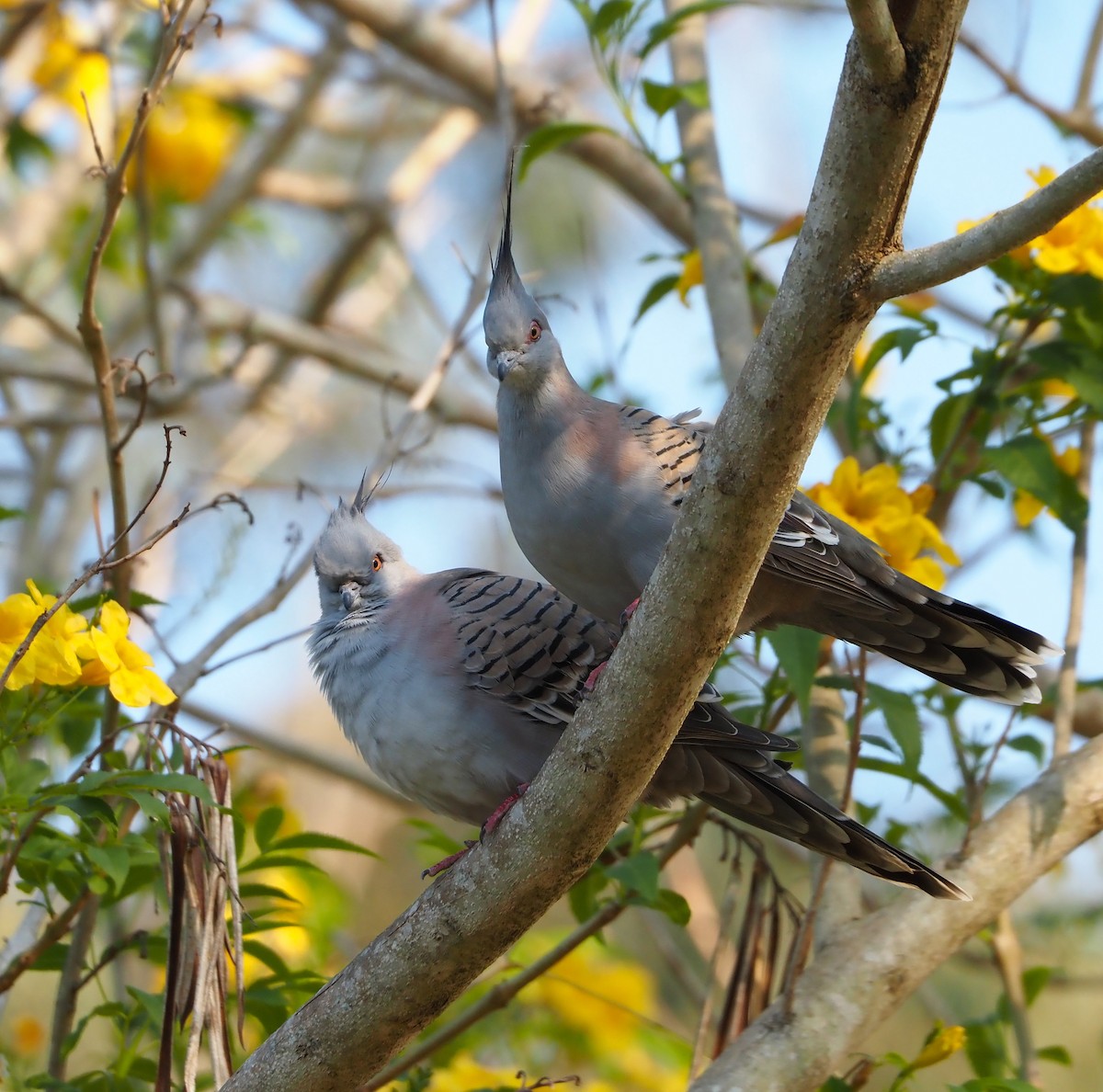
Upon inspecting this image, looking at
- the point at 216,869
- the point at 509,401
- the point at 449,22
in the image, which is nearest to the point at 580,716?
the point at 216,869

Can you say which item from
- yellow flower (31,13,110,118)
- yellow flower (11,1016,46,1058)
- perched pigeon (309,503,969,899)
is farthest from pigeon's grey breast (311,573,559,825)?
yellow flower (31,13,110,118)

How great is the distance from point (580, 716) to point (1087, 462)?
1.82 metres

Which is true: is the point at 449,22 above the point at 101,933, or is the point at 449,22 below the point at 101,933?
above

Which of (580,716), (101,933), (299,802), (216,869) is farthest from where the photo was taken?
(299,802)

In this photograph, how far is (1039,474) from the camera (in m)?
2.83

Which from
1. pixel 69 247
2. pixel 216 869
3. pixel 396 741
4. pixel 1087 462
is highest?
pixel 69 247

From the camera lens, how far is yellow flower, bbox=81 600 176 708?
2301 millimetres

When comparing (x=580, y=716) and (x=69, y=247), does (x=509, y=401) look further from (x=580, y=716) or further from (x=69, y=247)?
(x=69, y=247)

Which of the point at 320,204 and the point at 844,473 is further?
the point at 320,204

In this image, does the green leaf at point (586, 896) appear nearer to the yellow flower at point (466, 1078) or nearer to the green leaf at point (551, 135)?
the yellow flower at point (466, 1078)

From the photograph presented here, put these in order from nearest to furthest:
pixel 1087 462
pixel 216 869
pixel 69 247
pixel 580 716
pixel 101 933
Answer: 1. pixel 580 716
2. pixel 216 869
3. pixel 1087 462
4. pixel 101 933
5. pixel 69 247

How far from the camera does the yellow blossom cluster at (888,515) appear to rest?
9.51 feet

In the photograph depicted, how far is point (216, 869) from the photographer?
237 centimetres

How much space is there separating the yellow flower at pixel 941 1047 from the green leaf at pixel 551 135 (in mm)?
2194
